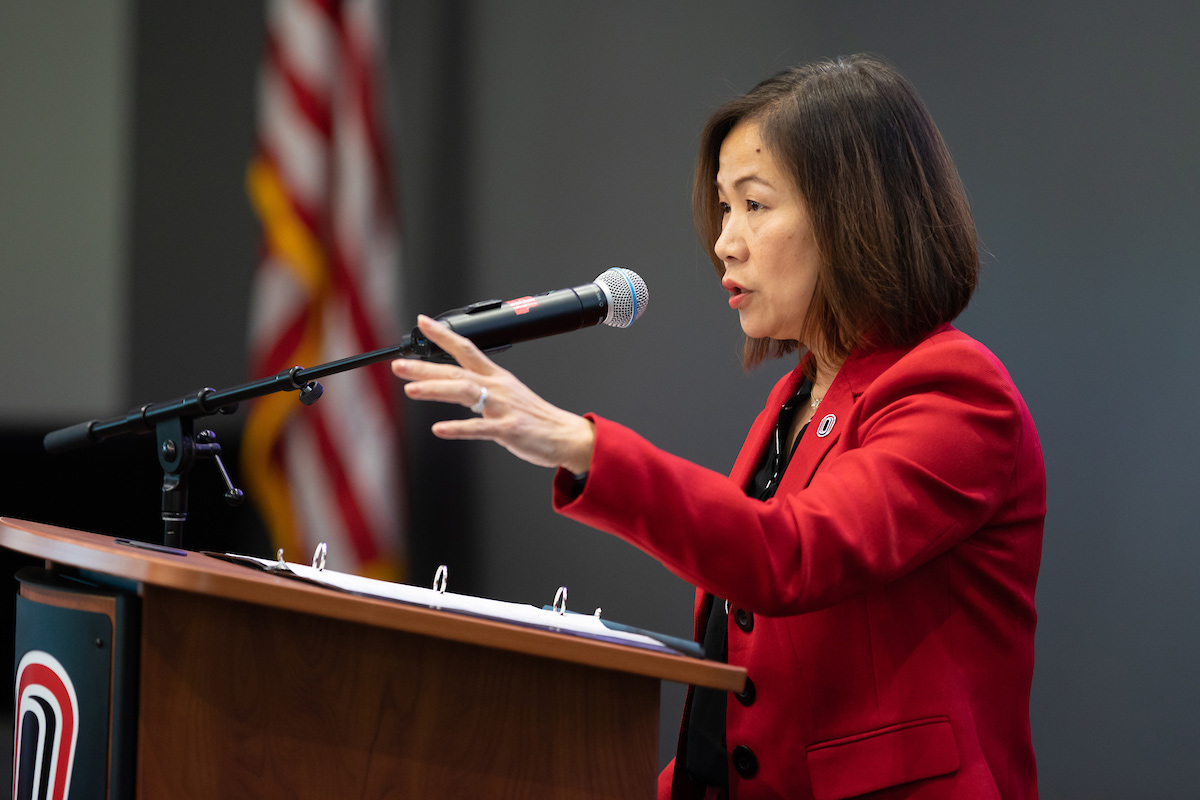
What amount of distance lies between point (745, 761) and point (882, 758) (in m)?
0.17

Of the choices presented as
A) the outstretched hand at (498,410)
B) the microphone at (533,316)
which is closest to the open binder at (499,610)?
the outstretched hand at (498,410)

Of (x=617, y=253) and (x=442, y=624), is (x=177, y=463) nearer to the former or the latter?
(x=442, y=624)

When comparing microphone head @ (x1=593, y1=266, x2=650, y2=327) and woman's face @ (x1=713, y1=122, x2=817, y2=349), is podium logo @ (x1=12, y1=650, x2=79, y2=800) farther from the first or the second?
woman's face @ (x1=713, y1=122, x2=817, y2=349)

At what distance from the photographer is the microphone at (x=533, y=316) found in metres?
0.97

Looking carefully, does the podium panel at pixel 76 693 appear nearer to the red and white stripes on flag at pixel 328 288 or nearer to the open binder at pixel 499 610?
the open binder at pixel 499 610

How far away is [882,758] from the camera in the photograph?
104 cm

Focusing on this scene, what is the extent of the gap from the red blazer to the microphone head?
0.24 m

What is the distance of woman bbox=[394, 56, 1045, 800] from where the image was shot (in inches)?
35.4

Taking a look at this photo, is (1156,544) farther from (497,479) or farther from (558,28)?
(558,28)

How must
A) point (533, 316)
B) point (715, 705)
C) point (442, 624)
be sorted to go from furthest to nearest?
1. point (715, 705)
2. point (533, 316)
3. point (442, 624)

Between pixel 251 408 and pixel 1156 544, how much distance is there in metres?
2.40

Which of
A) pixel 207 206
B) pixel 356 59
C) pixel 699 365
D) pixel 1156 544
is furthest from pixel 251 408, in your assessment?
pixel 1156 544

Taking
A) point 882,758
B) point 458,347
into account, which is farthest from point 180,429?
point 882,758

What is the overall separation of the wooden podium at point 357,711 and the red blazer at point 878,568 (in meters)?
0.16
